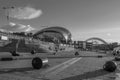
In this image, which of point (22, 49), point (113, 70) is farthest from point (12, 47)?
point (113, 70)

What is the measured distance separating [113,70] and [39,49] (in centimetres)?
5611

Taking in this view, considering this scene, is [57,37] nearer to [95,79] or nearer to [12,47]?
[12,47]

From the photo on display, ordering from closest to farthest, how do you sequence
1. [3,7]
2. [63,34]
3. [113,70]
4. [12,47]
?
1. [113,70]
2. [12,47]
3. [3,7]
4. [63,34]

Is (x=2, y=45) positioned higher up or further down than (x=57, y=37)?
further down

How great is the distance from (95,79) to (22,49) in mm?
58106

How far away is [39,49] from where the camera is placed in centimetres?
7169

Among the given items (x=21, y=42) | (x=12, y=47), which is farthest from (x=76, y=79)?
(x=21, y=42)

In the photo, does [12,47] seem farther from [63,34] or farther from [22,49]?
[63,34]

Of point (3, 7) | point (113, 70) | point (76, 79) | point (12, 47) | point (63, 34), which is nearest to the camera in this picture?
point (76, 79)

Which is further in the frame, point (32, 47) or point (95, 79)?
point (32, 47)

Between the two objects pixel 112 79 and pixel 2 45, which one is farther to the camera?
pixel 2 45

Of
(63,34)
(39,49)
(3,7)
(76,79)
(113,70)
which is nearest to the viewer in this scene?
(76,79)

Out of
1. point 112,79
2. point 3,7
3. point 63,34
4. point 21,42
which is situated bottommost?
point 112,79

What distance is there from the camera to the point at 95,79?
14156 mm
